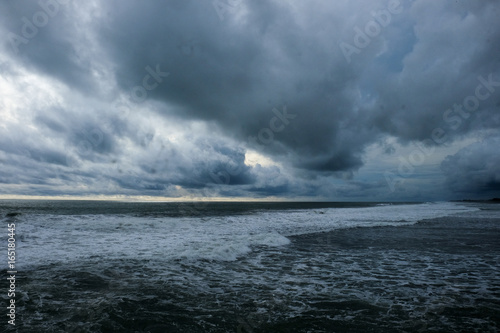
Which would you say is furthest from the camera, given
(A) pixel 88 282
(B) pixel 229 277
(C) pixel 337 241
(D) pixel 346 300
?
(C) pixel 337 241

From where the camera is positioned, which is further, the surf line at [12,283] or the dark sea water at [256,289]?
the surf line at [12,283]

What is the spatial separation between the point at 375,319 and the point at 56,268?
453 inches

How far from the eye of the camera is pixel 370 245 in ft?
53.9

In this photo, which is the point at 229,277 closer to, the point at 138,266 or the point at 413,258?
the point at 138,266

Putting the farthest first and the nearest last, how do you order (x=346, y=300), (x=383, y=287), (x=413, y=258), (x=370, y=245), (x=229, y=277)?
(x=370, y=245) < (x=413, y=258) < (x=229, y=277) < (x=383, y=287) < (x=346, y=300)

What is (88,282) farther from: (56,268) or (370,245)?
(370,245)

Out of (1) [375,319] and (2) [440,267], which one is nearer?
(1) [375,319]

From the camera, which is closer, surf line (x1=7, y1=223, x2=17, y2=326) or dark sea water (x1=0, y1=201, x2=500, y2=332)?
dark sea water (x1=0, y1=201, x2=500, y2=332)

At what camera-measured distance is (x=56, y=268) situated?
426 inches

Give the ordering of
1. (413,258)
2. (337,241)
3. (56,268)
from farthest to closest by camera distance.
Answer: (337,241) → (413,258) → (56,268)

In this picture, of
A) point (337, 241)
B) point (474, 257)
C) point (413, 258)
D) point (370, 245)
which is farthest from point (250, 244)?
point (474, 257)

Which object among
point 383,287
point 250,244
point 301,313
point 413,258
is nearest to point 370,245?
point 413,258

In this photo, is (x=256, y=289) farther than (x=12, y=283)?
No

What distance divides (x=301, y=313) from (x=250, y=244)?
10.8m
